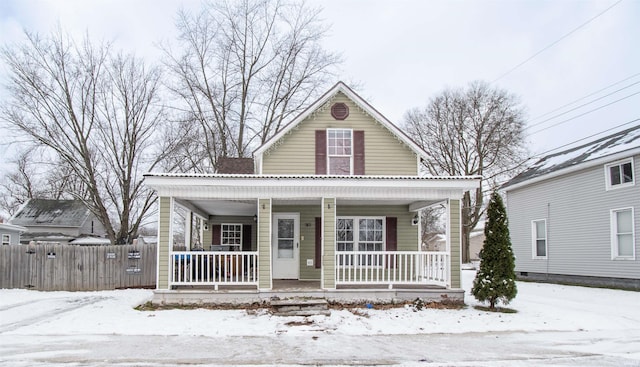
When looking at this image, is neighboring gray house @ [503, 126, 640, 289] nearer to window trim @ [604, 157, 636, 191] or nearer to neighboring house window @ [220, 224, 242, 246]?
window trim @ [604, 157, 636, 191]

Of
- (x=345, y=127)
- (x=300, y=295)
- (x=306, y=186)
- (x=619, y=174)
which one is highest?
(x=345, y=127)

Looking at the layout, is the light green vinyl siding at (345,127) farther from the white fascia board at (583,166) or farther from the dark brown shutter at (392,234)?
the white fascia board at (583,166)

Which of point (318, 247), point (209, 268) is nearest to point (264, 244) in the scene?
point (209, 268)

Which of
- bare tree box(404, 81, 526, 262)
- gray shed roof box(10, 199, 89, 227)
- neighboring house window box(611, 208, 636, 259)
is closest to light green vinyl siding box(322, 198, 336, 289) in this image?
neighboring house window box(611, 208, 636, 259)

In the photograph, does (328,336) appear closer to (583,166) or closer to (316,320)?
(316,320)

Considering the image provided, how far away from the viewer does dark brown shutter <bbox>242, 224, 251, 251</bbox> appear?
51.8ft

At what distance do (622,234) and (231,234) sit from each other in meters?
12.7

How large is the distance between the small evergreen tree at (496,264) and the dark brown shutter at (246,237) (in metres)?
7.83

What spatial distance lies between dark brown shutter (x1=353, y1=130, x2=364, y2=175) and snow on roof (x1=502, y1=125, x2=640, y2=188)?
788 centimetres

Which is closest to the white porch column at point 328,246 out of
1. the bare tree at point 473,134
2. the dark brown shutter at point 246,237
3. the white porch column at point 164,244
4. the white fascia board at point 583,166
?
the white porch column at point 164,244

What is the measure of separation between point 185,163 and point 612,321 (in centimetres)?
2408

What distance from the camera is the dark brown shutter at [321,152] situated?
1376 cm

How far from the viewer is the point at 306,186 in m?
11.4

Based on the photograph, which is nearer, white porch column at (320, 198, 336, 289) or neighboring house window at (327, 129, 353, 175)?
white porch column at (320, 198, 336, 289)
